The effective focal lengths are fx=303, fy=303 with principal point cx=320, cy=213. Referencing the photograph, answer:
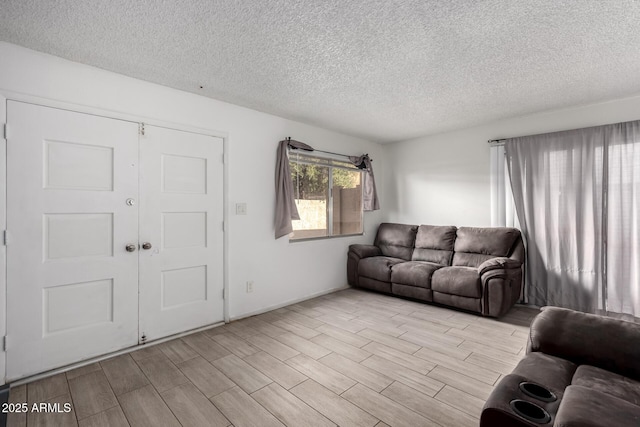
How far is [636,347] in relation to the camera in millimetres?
1586

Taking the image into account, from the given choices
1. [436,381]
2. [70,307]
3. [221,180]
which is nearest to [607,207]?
[436,381]

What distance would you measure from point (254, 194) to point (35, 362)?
238 cm

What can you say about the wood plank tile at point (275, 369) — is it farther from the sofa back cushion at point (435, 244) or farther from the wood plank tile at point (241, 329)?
the sofa back cushion at point (435, 244)

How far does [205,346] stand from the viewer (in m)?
2.83

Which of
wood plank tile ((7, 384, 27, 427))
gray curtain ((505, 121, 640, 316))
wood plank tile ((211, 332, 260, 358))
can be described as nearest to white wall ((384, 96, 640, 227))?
gray curtain ((505, 121, 640, 316))

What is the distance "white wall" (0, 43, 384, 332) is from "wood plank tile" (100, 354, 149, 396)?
0.83 meters

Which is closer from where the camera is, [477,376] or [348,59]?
[477,376]

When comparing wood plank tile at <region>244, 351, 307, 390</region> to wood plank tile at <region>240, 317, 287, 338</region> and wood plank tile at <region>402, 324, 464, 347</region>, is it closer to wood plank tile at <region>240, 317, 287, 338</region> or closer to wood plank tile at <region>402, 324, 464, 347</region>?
wood plank tile at <region>240, 317, 287, 338</region>

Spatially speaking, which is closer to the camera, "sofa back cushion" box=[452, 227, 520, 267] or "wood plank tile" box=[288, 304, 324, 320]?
"wood plank tile" box=[288, 304, 324, 320]

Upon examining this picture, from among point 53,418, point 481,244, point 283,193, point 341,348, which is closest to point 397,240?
point 481,244

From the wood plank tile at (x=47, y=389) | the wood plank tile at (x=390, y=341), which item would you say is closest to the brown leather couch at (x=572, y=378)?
the wood plank tile at (x=390, y=341)

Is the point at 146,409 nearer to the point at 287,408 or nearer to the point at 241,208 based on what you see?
the point at 287,408

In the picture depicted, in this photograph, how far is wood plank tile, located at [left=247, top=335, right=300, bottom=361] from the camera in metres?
2.65

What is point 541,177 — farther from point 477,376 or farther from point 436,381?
point 436,381
